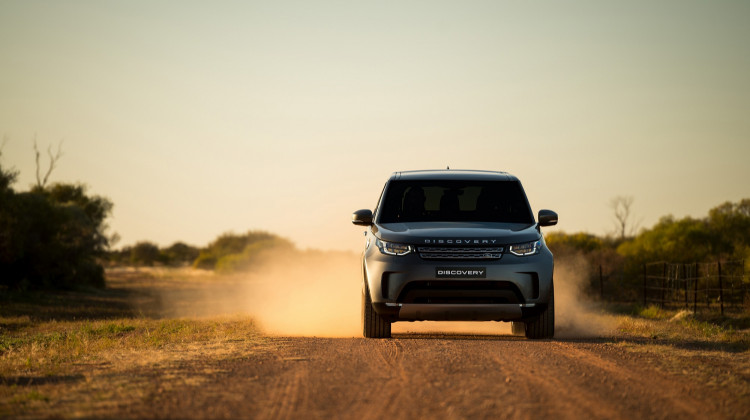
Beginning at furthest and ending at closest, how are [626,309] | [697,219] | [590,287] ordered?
[697,219] → [590,287] → [626,309]

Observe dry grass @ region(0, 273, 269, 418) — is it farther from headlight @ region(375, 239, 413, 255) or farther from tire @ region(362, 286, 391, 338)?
headlight @ region(375, 239, 413, 255)

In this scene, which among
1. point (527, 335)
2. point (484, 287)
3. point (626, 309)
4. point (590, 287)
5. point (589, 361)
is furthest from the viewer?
point (590, 287)

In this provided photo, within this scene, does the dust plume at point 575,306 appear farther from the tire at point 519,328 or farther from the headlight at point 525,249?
the headlight at point 525,249

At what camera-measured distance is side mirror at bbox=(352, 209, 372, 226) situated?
1176cm

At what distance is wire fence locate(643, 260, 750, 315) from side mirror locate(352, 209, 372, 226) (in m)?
17.8

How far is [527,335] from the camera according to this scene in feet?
39.1

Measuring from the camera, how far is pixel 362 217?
1176 centimetres

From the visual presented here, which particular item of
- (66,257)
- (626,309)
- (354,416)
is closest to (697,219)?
(626,309)

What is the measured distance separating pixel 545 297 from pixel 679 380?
8.94 ft

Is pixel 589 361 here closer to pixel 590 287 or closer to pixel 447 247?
pixel 447 247

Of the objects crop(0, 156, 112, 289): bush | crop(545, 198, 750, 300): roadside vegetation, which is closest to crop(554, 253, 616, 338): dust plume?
crop(545, 198, 750, 300): roadside vegetation

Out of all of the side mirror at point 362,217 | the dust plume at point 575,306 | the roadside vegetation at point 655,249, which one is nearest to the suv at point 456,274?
the side mirror at point 362,217

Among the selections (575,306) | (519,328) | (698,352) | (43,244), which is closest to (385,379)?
(698,352)

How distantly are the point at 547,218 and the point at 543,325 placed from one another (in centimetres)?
142
